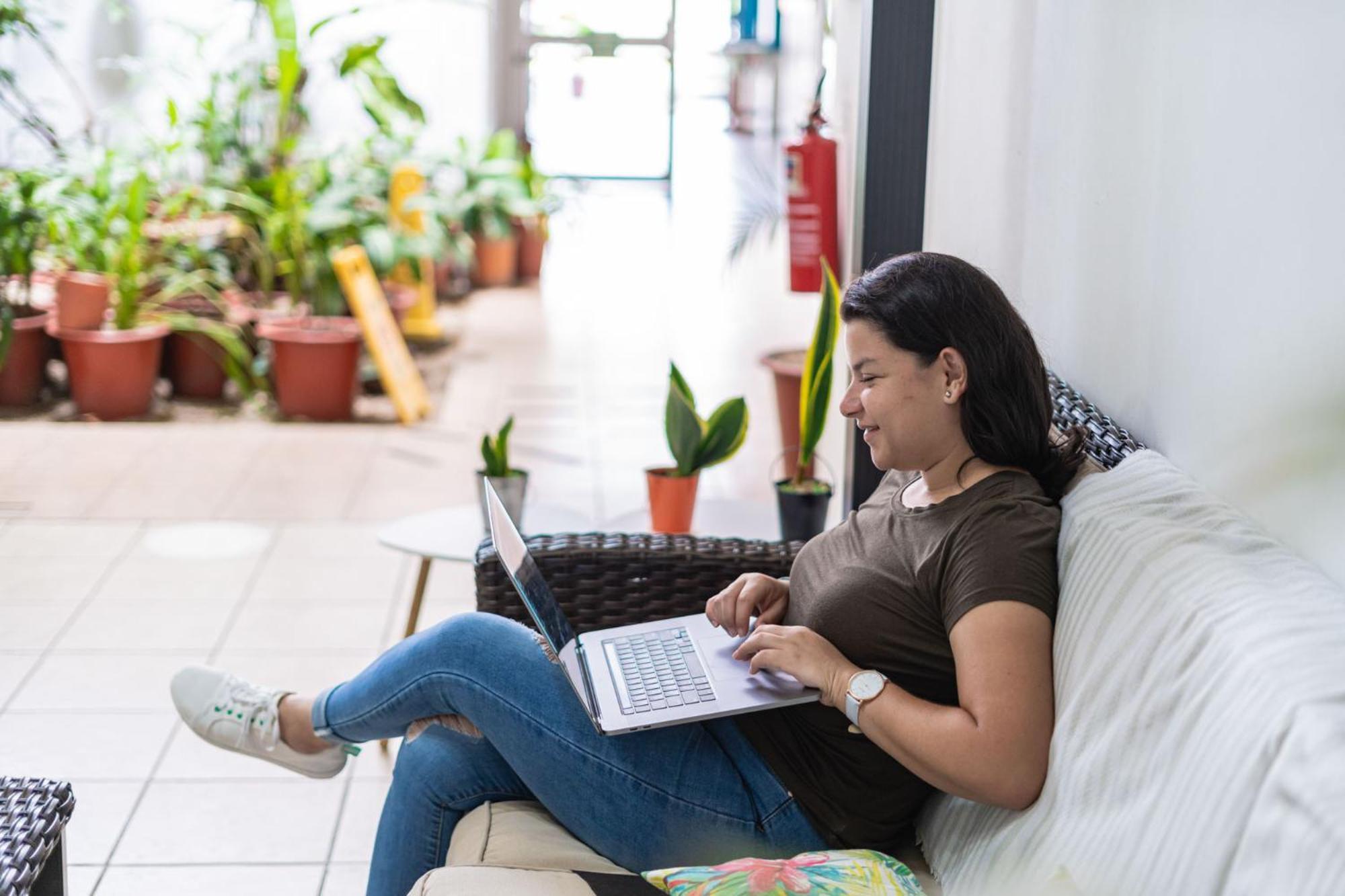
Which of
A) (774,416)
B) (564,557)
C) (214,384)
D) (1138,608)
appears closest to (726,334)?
(774,416)

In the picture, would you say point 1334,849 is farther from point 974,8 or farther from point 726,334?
point 726,334

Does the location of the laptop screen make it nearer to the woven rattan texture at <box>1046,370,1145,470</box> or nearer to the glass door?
the woven rattan texture at <box>1046,370,1145,470</box>

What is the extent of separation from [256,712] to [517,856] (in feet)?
1.98

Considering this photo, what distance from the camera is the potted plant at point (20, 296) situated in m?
4.73

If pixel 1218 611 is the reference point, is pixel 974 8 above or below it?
above

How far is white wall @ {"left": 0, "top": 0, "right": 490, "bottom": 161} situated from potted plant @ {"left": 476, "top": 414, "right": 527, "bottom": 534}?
3.29m

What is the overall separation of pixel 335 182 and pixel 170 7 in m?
1.63

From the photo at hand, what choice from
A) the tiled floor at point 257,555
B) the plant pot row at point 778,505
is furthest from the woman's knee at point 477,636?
the plant pot row at point 778,505

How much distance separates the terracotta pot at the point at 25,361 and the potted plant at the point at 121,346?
0.06 metres

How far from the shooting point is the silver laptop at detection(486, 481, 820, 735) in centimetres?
161

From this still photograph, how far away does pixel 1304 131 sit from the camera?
4.08ft

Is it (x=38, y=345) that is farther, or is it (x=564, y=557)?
(x=38, y=345)

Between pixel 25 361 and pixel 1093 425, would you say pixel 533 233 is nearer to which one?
pixel 25 361

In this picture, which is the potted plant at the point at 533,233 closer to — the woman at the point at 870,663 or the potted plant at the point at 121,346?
the potted plant at the point at 121,346
